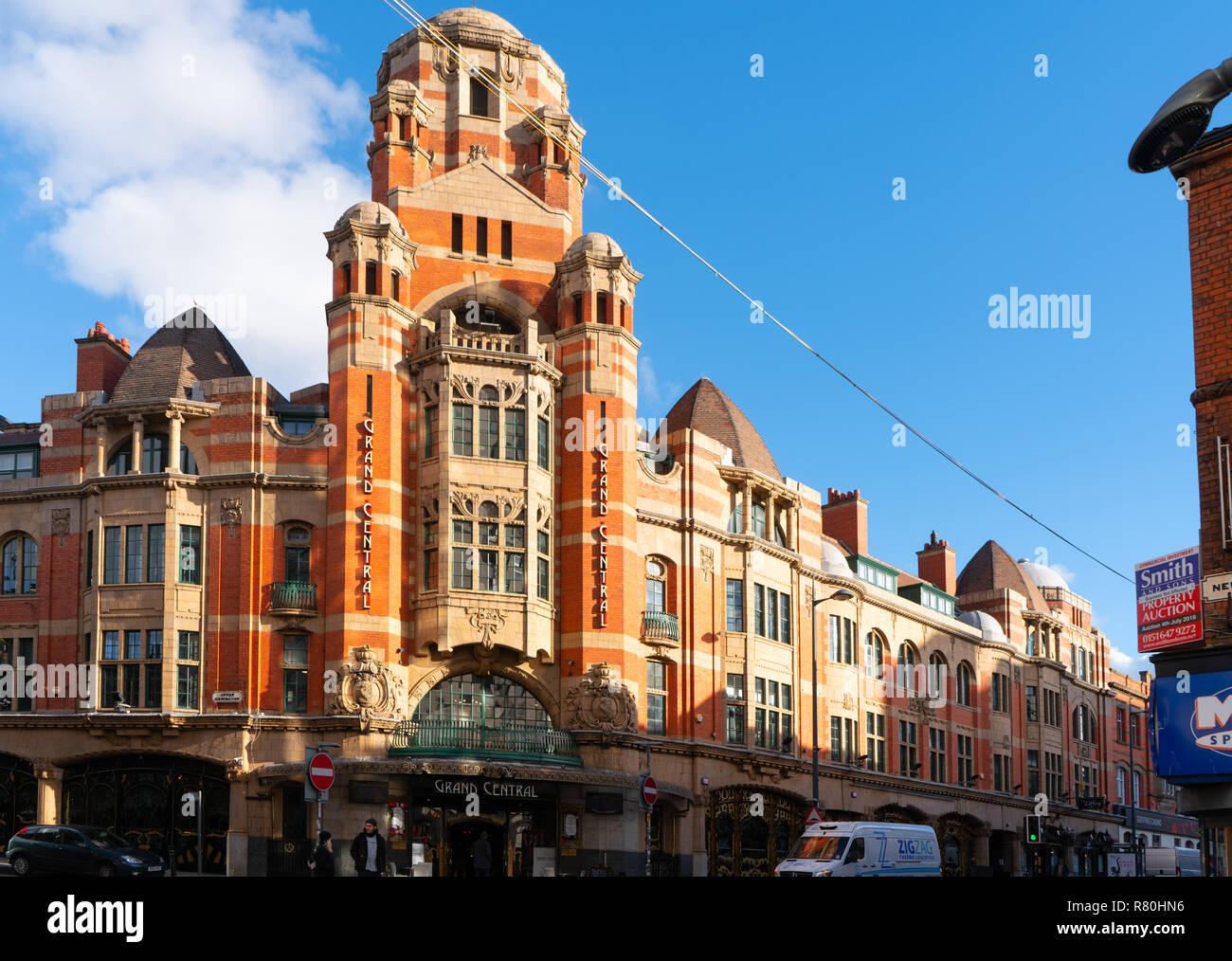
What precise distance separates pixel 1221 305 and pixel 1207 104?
12.6 ft

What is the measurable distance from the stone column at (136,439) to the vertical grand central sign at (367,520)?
7625 mm

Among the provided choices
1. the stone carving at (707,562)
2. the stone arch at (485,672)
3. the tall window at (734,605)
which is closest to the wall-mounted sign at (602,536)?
the stone arch at (485,672)

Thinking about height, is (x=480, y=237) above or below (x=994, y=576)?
above

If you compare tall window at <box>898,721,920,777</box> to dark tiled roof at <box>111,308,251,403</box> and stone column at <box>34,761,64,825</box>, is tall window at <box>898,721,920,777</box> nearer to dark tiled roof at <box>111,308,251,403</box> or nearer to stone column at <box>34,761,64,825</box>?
dark tiled roof at <box>111,308,251,403</box>

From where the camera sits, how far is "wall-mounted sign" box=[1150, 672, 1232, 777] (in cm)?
2345

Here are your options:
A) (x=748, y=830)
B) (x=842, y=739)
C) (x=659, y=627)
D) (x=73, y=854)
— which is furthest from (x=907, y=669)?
(x=73, y=854)

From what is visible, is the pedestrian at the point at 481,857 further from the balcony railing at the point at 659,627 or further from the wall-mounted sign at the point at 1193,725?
the wall-mounted sign at the point at 1193,725

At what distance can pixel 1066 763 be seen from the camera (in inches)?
3095

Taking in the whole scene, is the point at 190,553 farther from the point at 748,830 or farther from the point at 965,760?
the point at 965,760

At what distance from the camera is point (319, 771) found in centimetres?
2775

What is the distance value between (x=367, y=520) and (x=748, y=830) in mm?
18893
